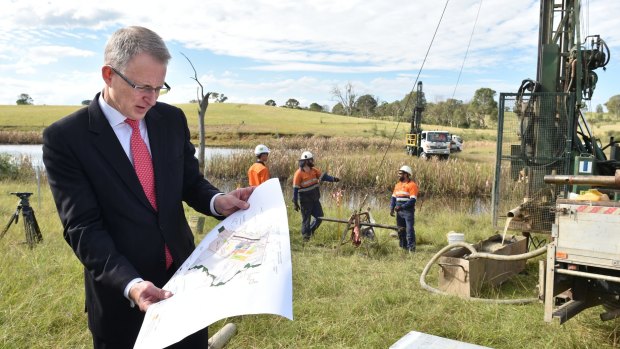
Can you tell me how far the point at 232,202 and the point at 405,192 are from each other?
23.3 feet

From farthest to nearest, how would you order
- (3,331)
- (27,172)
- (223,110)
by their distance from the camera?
(223,110)
(27,172)
(3,331)

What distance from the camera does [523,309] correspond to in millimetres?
5184

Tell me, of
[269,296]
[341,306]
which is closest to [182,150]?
[269,296]

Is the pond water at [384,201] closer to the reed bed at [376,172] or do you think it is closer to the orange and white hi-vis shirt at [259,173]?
the reed bed at [376,172]

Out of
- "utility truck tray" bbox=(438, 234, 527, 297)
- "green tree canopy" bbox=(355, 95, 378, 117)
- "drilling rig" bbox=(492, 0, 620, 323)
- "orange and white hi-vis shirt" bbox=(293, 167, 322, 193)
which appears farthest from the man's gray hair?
"green tree canopy" bbox=(355, 95, 378, 117)

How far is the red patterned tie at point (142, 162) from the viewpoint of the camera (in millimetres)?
1893

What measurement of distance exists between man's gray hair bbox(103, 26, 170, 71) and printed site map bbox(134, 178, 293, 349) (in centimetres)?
70

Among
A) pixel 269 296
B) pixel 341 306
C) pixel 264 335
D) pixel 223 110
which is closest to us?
pixel 269 296

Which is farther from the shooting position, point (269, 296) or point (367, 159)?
point (367, 159)

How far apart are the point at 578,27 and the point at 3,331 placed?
809cm

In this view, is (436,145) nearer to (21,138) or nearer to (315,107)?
(21,138)

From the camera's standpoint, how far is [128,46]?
165 centimetres

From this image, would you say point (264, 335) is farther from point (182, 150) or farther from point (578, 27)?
point (578, 27)

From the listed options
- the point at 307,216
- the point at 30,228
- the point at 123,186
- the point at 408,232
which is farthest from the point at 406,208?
the point at 123,186
